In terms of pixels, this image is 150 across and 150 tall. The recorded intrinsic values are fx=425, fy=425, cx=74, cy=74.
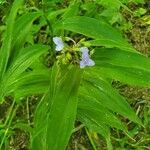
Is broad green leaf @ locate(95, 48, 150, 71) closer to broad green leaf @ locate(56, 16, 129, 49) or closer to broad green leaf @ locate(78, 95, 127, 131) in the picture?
broad green leaf @ locate(56, 16, 129, 49)

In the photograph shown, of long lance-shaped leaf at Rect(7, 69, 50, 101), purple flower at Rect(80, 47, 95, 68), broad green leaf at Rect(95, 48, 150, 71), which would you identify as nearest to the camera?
purple flower at Rect(80, 47, 95, 68)

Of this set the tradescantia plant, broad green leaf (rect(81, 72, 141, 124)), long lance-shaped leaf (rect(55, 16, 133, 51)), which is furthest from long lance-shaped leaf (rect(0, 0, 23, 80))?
broad green leaf (rect(81, 72, 141, 124))

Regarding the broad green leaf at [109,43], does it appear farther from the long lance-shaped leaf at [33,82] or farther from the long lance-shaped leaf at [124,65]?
the long lance-shaped leaf at [33,82]

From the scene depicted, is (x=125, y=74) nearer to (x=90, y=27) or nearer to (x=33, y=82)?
(x=90, y=27)

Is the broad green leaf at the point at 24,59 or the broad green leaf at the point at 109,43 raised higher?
the broad green leaf at the point at 109,43

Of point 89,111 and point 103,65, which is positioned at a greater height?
point 103,65

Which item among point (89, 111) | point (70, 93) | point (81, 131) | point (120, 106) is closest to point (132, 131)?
point (81, 131)

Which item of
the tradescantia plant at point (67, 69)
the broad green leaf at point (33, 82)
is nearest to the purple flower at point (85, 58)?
the tradescantia plant at point (67, 69)

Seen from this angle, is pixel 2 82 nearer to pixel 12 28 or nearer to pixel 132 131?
pixel 12 28
